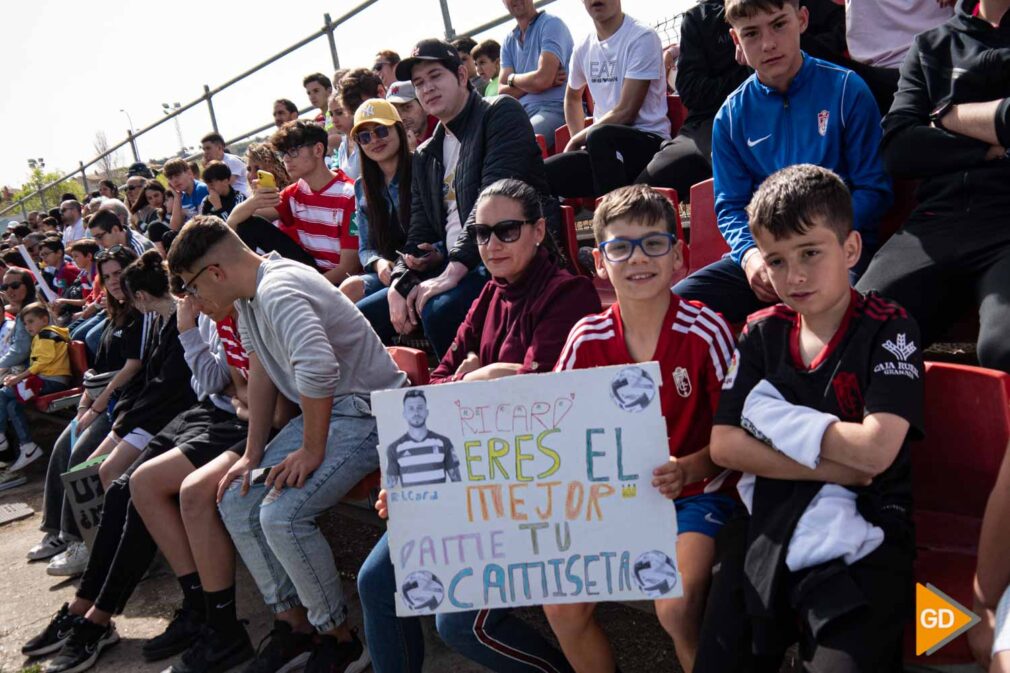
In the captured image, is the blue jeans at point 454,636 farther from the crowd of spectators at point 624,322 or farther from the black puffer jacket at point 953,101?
the black puffer jacket at point 953,101

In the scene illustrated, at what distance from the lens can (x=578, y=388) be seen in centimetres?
203

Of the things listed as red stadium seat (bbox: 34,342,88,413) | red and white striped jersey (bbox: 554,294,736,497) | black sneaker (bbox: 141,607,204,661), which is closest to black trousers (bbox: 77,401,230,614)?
black sneaker (bbox: 141,607,204,661)

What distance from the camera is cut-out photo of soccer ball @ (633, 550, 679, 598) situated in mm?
1950

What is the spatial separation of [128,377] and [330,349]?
2.89 meters

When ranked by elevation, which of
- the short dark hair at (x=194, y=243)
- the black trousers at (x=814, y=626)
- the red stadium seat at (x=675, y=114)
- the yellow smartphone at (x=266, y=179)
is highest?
the yellow smartphone at (x=266, y=179)

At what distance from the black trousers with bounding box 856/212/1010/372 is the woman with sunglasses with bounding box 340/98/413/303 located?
8.79 ft

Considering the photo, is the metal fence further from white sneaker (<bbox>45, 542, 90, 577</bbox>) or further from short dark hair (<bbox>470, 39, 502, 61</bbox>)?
white sneaker (<bbox>45, 542, 90, 577</bbox>)

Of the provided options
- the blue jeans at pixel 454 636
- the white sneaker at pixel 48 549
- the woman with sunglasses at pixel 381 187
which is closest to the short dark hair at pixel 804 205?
the blue jeans at pixel 454 636

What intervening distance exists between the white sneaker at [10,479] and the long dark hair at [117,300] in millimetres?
3198

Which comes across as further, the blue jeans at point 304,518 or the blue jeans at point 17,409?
the blue jeans at point 17,409

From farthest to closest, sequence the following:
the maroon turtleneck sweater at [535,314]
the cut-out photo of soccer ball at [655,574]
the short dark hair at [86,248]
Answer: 1. the short dark hair at [86,248]
2. the maroon turtleneck sweater at [535,314]
3. the cut-out photo of soccer ball at [655,574]

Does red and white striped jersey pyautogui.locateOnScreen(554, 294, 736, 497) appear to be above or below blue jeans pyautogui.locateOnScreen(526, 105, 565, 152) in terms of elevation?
below

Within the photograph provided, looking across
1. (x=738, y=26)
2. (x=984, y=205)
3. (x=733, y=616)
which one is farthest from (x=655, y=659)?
(x=738, y=26)

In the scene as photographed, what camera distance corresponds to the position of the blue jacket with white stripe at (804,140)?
9.30 ft
